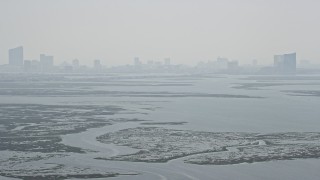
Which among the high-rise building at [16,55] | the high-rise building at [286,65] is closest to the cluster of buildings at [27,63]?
the high-rise building at [16,55]

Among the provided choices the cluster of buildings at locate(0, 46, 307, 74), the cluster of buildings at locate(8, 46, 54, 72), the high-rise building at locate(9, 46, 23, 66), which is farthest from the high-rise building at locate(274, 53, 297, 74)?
the high-rise building at locate(9, 46, 23, 66)

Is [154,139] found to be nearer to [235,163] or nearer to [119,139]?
[119,139]

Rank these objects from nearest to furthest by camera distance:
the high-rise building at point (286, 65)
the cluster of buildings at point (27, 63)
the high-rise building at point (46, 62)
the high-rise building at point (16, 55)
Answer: the high-rise building at point (286, 65)
the cluster of buildings at point (27, 63)
the high-rise building at point (46, 62)
the high-rise building at point (16, 55)

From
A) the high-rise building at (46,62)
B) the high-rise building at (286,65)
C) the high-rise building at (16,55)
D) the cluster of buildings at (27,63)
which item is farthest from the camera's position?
the high-rise building at (16,55)

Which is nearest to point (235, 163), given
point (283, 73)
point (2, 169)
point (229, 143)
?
point (229, 143)

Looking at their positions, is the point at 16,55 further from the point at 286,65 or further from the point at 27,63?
the point at 286,65

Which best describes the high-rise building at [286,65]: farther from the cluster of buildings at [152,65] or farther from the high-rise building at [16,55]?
the high-rise building at [16,55]

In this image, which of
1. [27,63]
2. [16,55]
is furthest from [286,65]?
[16,55]

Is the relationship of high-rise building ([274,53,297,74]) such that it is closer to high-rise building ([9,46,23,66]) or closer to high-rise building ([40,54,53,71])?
high-rise building ([40,54,53,71])
